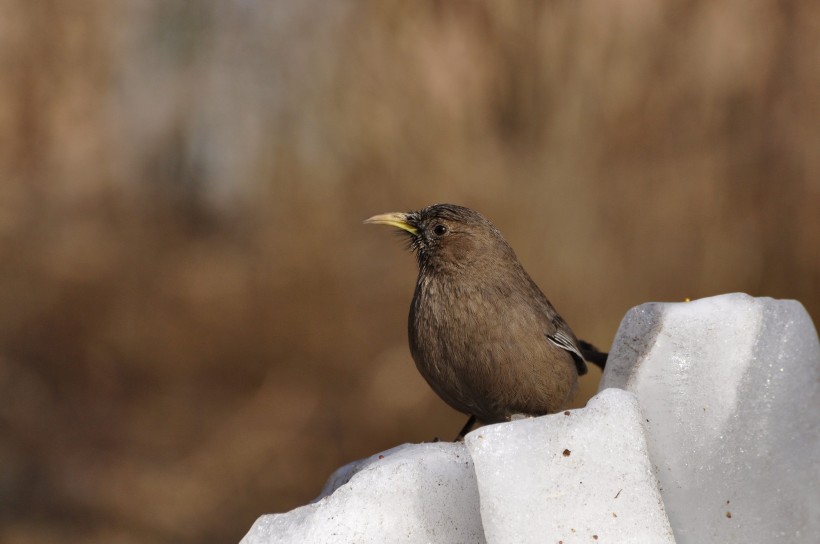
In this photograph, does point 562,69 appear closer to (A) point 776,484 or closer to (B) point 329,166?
(B) point 329,166

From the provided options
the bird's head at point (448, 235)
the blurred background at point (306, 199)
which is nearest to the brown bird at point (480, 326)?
the bird's head at point (448, 235)

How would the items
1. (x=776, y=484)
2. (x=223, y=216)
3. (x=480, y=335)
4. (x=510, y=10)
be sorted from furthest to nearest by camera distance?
(x=223, y=216) → (x=510, y=10) → (x=480, y=335) → (x=776, y=484)

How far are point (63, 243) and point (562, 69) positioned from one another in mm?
2275

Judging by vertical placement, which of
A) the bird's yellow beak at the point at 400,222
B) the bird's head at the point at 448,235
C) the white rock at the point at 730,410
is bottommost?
the white rock at the point at 730,410

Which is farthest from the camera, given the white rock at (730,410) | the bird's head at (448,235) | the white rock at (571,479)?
the bird's head at (448,235)

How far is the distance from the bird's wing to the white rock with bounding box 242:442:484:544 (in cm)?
121

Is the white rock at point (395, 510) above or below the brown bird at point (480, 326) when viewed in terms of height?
below

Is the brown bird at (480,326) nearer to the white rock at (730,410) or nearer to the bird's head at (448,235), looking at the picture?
the bird's head at (448,235)

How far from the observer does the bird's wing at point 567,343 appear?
3058mm

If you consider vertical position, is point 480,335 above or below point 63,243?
below

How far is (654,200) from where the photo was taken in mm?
4426

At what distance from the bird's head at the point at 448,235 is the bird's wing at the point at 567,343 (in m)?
0.28

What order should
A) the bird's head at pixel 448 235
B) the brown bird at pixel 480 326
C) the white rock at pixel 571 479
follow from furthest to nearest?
the bird's head at pixel 448 235
the brown bird at pixel 480 326
the white rock at pixel 571 479

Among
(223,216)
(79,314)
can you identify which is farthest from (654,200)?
(79,314)
